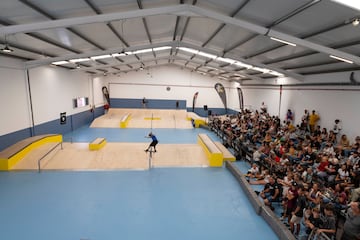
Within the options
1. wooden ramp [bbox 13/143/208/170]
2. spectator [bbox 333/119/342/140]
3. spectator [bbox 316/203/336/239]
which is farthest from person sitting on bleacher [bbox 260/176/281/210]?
spectator [bbox 333/119/342/140]

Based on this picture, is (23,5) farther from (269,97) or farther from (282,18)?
(269,97)

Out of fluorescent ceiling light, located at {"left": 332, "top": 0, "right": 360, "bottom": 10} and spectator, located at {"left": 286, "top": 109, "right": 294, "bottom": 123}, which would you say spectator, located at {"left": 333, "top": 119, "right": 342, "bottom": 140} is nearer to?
spectator, located at {"left": 286, "top": 109, "right": 294, "bottom": 123}

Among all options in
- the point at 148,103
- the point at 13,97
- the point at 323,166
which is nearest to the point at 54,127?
the point at 13,97

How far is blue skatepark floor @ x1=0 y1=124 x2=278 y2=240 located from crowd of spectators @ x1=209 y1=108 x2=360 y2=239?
801 mm

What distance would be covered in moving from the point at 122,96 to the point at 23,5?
771 inches

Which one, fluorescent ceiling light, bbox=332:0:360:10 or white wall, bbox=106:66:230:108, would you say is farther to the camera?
white wall, bbox=106:66:230:108

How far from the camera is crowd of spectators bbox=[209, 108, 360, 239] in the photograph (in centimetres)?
418

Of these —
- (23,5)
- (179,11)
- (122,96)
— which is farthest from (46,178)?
(122,96)

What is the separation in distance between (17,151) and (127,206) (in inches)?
226

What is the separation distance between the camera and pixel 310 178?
593 cm

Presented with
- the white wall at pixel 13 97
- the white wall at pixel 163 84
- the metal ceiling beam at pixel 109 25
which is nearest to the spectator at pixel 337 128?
the metal ceiling beam at pixel 109 25

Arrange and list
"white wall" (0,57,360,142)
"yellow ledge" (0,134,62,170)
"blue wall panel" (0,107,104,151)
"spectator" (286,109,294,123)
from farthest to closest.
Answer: "spectator" (286,109,294,123) < "blue wall panel" (0,107,104,151) < "white wall" (0,57,360,142) < "yellow ledge" (0,134,62,170)

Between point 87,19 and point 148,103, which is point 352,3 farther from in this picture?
point 148,103

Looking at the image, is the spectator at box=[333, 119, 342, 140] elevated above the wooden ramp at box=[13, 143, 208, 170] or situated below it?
above
